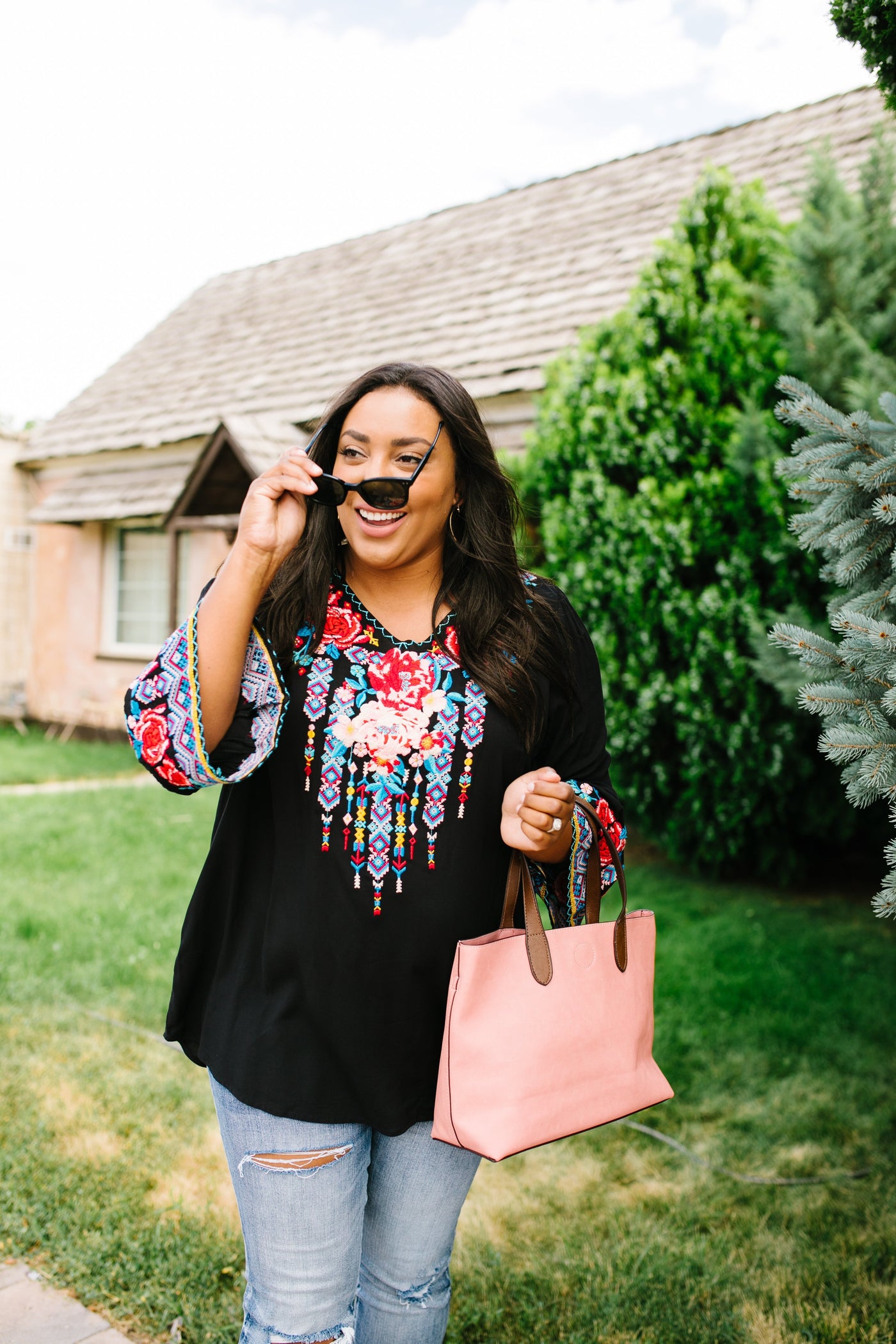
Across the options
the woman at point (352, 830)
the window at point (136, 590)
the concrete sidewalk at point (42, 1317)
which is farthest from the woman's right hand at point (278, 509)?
the window at point (136, 590)

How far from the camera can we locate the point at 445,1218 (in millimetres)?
Result: 1660

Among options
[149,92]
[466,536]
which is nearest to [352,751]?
[466,536]

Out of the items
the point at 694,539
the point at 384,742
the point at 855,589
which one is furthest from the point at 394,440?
the point at 694,539

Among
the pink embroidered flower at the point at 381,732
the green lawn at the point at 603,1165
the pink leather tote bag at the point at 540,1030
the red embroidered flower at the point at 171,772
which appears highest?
the pink embroidered flower at the point at 381,732

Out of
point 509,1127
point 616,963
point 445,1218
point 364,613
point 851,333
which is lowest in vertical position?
point 445,1218

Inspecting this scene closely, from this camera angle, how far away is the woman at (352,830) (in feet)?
4.84

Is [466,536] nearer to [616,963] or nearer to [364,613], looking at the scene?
[364,613]

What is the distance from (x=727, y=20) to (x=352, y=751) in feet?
33.2

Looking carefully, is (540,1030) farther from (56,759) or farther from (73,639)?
(73,639)

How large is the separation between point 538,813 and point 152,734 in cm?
59

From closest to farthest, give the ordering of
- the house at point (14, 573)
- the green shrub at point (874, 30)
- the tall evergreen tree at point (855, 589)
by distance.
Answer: the tall evergreen tree at point (855, 589) < the green shrub at point (874, 30) < the house at point (14, 573)

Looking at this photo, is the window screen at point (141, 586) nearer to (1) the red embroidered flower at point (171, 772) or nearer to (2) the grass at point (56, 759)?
(2) the grass at point (56, 759)

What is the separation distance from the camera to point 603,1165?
3232 mm

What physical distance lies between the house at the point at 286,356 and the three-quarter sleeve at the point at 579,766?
21.4ft
